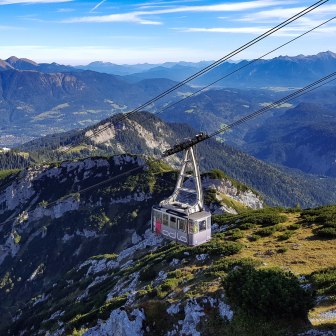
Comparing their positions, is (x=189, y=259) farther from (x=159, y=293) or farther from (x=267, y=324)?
(x=267, y=324)

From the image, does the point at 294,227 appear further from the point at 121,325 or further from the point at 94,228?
the point at 94,228

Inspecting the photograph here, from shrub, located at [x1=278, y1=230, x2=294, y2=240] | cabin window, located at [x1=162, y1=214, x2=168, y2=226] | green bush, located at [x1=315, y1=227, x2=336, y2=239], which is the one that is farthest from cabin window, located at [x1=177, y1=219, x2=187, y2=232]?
green bush, located at [x1=315, y1=227, x2=336, y2=239]

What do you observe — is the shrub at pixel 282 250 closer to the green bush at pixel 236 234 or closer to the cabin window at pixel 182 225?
the green bush at pixel 236 234

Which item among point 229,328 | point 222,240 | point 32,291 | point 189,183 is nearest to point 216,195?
point 189,183

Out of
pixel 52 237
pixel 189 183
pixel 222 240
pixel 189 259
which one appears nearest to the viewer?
pixel 189 259

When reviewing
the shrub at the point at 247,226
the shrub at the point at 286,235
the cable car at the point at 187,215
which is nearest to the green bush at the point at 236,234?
the shrub at the point at 247,226

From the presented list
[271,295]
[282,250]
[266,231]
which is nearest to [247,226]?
[266,231]
